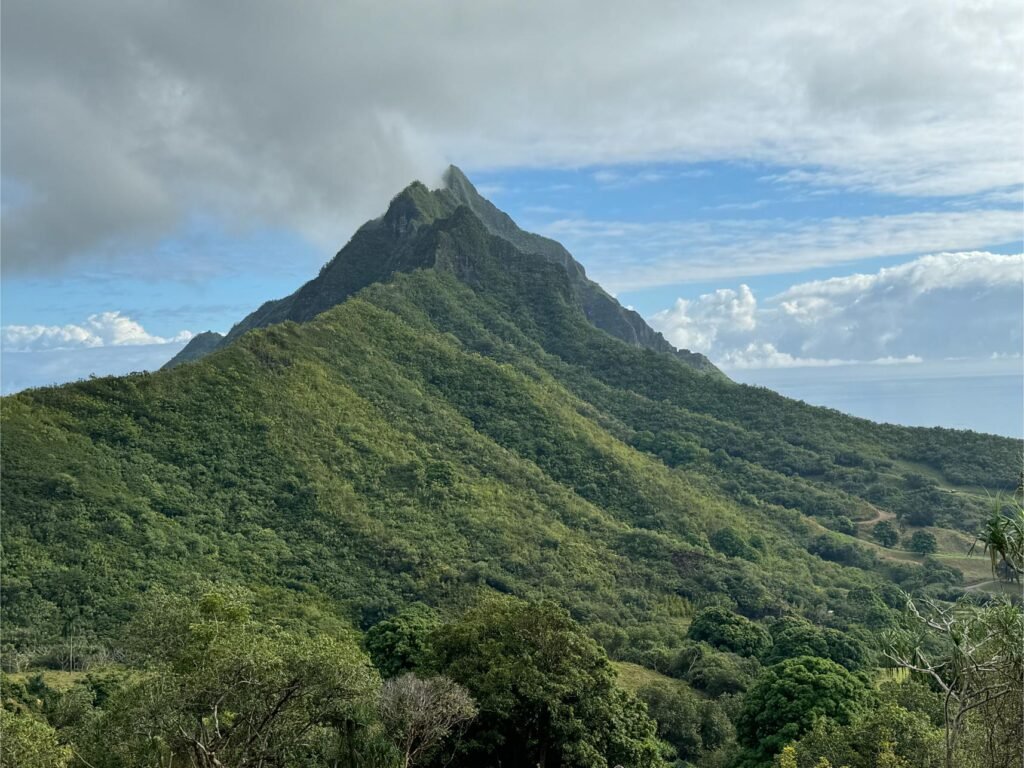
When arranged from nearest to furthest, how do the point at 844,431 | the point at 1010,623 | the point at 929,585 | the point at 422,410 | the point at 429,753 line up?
the point at 1010,623 < the point at 429,753 < the point at 929,585 < the point at 422,410 < the point at 844,431

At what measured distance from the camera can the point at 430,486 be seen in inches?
2569

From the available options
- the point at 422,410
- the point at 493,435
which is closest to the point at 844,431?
the point at 493,435

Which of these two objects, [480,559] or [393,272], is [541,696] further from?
[393,272]

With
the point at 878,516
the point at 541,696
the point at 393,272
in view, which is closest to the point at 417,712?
the point at 541,696

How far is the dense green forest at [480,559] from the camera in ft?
54.7

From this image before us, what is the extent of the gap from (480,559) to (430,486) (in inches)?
388

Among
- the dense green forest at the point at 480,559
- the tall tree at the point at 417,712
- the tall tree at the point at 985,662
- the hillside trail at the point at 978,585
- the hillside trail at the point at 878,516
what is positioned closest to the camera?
the tall tree at the point at 985,662

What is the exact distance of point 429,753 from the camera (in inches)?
830

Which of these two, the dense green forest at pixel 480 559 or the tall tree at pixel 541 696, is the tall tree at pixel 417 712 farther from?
the tall tree at pixel 541 696

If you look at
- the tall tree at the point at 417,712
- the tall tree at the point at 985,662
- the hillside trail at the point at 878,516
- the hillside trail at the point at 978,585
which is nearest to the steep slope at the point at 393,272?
the hillside trail at the point at 878,516

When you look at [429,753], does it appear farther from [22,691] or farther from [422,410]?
[422,410]

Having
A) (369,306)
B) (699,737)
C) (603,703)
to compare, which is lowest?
(699,737)

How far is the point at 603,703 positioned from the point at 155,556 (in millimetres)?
34674

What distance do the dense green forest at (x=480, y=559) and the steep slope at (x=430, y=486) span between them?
0.28 m
